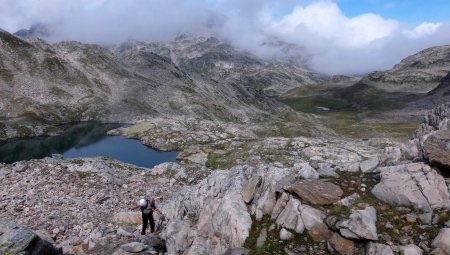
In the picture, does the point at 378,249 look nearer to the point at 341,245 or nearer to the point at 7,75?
the point at 341,245

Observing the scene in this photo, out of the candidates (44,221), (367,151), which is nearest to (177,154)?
(367,151)

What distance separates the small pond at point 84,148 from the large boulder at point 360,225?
84.1 metres

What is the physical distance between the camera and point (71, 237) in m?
35.8

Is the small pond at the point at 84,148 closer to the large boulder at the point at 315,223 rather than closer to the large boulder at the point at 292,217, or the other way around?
the large boulder at the point at 292,217

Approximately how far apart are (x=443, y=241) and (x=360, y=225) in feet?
12.6

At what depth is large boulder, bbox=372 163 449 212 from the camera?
22.3 m

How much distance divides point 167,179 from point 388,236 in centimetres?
4137

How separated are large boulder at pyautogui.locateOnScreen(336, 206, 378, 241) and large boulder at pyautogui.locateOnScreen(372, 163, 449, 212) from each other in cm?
170

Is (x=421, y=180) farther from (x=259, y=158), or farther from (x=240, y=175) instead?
(x=259, y=158)

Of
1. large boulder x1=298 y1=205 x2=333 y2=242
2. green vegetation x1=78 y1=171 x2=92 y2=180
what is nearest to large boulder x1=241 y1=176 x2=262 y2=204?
large boulder x1=298 y1=205 x2=333 y2=242

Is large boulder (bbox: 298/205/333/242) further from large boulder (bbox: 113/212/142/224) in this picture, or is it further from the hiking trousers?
large boulder (bbox: 113/212/142/224)

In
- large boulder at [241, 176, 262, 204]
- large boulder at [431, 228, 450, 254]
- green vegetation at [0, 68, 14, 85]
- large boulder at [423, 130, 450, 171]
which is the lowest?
large boulder at [431, 228, 450, 254]

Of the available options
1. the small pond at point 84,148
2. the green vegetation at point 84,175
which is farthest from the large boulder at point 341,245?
the small pond at point 84,148

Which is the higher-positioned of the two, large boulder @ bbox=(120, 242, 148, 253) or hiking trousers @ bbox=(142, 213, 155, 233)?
hiking trousers @ bbox=(142, 213, 155, 233)
